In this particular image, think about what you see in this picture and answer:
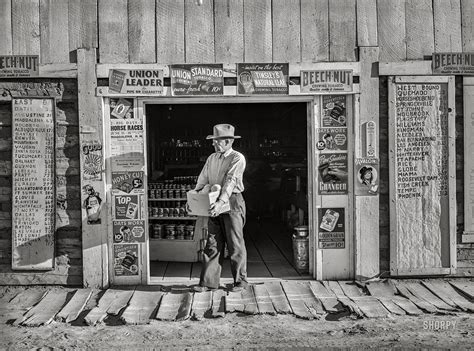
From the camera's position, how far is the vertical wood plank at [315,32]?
6.74 metres

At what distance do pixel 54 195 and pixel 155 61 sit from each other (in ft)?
6.92

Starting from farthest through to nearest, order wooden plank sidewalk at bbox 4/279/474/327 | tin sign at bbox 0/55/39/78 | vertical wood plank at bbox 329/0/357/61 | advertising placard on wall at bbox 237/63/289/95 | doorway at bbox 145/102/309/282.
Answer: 1. doorway at bbox 145/102/309/282
2. vertical wood plank at bbox 329/0/357/61
3. advertising placard on wall at bbox 237/63/289/95
4. tin sign at bbox 0/55/39/78
5. wooden plank sidewalk at bbox 4/279/474/327

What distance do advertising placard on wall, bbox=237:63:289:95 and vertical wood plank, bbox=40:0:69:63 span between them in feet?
7.23

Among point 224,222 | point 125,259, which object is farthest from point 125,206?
point 224,222

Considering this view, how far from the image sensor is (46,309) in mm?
5805

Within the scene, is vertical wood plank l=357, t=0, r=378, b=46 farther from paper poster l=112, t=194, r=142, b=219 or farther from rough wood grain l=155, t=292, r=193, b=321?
rough wood grain l=155, t=292, r=193, b=321

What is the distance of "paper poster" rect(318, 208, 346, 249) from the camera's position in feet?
22.4

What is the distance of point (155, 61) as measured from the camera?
262 inches

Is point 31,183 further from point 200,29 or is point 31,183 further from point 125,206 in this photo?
point 200,29

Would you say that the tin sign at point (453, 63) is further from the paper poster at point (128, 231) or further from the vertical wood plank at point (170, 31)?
the paper poster at point (128, 231)

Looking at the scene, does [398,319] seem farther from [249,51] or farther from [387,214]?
[249,51]

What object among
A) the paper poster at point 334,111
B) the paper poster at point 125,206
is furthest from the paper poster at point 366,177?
the paper poster at point 125,206

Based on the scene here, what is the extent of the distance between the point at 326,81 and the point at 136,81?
7.82ft

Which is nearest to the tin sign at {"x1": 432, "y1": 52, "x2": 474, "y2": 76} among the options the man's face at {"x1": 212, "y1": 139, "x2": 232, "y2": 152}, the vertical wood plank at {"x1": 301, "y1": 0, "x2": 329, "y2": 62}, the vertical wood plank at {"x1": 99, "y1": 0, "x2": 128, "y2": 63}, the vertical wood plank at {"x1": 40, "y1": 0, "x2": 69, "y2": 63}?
the vertical wood plank at {"x1": 301, "y1": 0, "x2": 329, "y2": 62}
